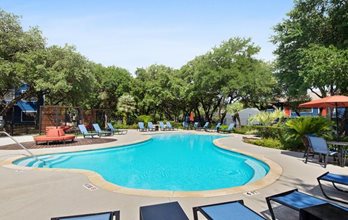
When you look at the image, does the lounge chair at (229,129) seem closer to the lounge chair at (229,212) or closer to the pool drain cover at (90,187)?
the pool drain cover at (90,187)

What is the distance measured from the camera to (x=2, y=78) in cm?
1827

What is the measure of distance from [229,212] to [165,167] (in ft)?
22.3

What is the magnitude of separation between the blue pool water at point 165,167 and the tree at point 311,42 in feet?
20.2

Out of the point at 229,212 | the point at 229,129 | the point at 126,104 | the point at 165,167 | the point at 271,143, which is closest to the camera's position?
the point at 229,212

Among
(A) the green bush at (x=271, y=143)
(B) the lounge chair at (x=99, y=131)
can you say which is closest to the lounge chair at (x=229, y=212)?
(A) the green bush at (x=271, y=143)

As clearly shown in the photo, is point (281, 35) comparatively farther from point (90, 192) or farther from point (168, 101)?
point (168, 101)

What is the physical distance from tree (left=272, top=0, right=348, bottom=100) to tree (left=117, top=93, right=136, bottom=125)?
17.8 m

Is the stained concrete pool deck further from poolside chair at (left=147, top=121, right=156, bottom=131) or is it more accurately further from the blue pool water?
poolside chair at (left=147, top=121, right=156, bottom=131)

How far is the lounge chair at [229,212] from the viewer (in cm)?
299

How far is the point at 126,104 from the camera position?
29812 millimetres

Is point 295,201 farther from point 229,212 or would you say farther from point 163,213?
point 163,213

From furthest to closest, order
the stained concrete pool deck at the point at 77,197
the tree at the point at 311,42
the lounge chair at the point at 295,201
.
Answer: the tree at the point at 311,42, the stained concrete pool deck at the point at 77,197, the lounge chair at the point at 295,201

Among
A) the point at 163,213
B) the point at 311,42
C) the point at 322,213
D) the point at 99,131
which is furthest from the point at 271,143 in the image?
the point at 99,131

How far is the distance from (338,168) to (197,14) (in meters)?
10.0
